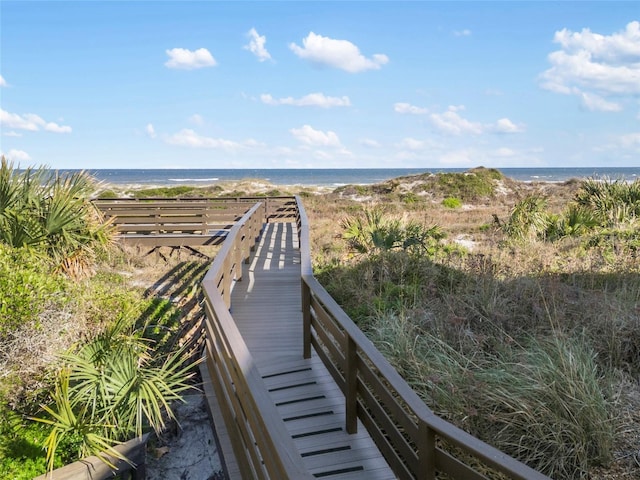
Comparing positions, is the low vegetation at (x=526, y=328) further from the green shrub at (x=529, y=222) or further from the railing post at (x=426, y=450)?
the railing post at (x=426, y=450)

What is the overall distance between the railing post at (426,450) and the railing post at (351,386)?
110cm

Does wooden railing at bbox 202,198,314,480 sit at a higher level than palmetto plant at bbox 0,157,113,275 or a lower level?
lower

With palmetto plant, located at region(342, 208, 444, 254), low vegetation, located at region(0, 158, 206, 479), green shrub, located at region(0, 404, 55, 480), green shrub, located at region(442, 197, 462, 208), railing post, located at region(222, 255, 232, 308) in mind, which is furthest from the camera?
green shrub, located at region(442, 197, 462, 208)

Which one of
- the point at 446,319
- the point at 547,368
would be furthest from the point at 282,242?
the point at 547,368

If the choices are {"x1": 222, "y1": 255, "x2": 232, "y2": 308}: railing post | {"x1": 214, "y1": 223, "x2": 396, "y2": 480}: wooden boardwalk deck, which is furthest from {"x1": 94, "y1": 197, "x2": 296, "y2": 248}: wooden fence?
{"x1": 222, "y1": 255, "x2": 232, "y2": 308}: railing post

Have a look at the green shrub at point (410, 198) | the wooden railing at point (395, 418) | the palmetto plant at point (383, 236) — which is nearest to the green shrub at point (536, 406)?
the wooden railing at point (395, 418)

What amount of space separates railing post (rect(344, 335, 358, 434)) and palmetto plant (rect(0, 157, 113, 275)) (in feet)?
17.0

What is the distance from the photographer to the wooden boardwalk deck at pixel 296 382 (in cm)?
349

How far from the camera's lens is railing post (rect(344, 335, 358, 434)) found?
3.71 metres

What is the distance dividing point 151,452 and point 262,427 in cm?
336

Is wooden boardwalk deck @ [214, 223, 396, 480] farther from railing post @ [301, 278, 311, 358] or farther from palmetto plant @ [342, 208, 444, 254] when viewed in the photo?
palmetto plant @ [342, 208, 444, 254]

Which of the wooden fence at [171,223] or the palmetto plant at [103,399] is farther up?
the wooden fence at [171,223]

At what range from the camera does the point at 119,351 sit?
5.10 meters

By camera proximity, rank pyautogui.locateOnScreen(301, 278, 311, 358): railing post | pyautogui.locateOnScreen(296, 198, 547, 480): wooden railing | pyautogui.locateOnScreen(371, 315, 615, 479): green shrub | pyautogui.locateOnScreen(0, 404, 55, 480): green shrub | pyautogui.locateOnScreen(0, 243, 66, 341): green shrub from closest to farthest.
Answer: pyautogui.locateOnScreen(296, 198, 547, 480): wooden railing < pyautogui.locateOnScreen(371, 315, 615, 479): green shrub < pyautogui.locateOnScreen(0, 404, 55, 480): green shrub < pyautogui.locateOnScreen(0, 243, 66, 341): green shrub < pyautogui.locateOnScreen(301, 278, 311, 358): railing post
